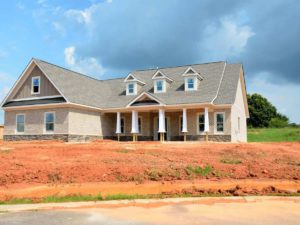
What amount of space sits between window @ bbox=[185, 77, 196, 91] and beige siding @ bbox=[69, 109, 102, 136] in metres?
7.94

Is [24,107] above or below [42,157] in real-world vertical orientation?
above

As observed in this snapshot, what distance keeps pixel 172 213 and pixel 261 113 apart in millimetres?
69249

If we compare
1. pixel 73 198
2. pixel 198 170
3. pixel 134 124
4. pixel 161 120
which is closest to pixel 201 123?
pixel 161 120

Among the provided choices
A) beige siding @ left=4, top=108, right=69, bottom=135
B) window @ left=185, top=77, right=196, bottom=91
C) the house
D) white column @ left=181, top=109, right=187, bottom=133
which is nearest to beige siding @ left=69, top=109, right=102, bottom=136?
the house

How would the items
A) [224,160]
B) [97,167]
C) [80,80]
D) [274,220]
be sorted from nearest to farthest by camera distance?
1. [274,220]
2. [97,167]
3. [224,160]
4. [80,80]

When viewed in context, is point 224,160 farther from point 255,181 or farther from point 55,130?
point 55,130

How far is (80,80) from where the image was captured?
106 feet

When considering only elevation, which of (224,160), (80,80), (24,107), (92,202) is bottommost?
(92,202)

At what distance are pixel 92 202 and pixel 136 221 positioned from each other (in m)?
2.73

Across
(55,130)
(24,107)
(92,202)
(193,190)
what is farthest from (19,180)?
(24,107)

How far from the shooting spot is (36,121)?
2867 cm

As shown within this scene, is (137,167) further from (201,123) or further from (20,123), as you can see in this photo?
(20,123)

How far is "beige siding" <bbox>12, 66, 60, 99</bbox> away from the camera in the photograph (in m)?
28.7

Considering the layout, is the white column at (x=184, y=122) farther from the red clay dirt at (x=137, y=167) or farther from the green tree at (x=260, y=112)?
the green tree at (x=260, y=112)
